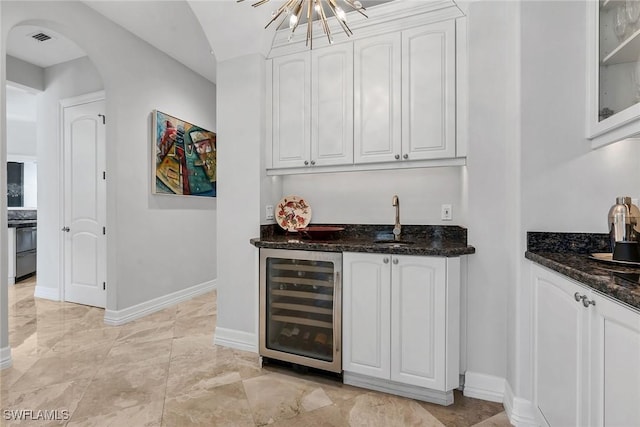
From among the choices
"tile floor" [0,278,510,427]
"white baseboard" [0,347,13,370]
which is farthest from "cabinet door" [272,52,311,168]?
"white baseboard" [0,347,13,370]

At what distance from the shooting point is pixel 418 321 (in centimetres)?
193

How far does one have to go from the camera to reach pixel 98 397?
199 cm

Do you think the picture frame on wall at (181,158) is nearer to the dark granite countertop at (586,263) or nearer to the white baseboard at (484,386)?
the white baseboard at (484,386)

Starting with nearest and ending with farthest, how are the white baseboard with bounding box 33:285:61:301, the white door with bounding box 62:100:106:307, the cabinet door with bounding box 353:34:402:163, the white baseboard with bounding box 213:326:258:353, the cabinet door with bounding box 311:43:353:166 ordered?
the cabinet door with bounding box 353:34:402:163 → the cabinet door with bounding box 311:43:353:166 → the white baseboard with bounding box 213:326:258:353 → the white door with bounding box 62:100:106:307 → the white baseboard with bounding box 33:285:61:301

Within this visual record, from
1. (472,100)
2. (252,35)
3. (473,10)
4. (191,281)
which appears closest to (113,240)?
(191,281)

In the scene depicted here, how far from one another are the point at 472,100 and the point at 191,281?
3848mm

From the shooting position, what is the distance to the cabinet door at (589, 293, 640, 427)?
0.89 meters

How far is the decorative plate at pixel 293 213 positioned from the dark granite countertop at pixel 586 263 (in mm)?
1639

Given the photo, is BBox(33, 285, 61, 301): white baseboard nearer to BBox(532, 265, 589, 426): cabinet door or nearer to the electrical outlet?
the electrical outlet

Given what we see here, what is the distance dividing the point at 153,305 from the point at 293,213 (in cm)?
217

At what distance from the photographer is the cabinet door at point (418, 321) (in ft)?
6.17

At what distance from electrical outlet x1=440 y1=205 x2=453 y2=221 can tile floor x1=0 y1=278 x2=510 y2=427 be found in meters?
1.21

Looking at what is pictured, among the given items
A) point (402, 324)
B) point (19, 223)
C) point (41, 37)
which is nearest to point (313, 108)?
point (402, 324)

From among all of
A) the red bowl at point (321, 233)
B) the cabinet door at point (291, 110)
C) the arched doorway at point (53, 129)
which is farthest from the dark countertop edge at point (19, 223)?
the red bowl at point (321, 233)
